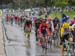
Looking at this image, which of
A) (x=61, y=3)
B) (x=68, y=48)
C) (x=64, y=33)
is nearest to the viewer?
(x=68, y=48)

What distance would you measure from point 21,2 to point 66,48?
118426mm

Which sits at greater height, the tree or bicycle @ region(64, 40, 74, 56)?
bicycle @ region(64, 40, 74, 56)

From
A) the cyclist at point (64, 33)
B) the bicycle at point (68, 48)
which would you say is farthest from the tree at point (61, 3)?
the bicycle at point (68, 48)

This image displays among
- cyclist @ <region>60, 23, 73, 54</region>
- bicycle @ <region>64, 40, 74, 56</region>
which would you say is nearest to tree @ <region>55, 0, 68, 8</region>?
cyclist @ <region>60, 23, 73, 54</region>

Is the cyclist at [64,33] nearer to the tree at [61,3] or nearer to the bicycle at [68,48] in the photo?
the bicycle at [68,48]

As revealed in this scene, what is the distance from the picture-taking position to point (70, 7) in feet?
377

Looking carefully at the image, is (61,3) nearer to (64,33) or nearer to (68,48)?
(64,33)

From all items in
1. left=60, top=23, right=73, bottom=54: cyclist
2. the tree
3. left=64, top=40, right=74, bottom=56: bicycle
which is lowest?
the tree

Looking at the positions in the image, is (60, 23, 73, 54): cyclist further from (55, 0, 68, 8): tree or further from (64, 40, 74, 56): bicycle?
(55, 0, 68, 8): tree

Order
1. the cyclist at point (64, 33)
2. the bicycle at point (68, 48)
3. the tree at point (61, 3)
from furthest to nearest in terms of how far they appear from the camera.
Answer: the tree at point (61, 3)
the cyclist at point (64, 33)
the bicycle at point (68, 48)

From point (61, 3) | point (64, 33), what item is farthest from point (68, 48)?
point (61, 3)

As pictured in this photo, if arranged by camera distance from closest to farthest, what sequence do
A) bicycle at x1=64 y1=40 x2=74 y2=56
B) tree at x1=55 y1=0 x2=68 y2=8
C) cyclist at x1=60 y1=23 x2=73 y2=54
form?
bicycle at x1=64 y1=40 x2=74 y2=56, cyclist at x1=60 y1=23 x2=73 y2=54, tree at x1=55 y1=0 x2=68 y2=8

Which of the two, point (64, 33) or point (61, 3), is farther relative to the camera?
point (61, 3)

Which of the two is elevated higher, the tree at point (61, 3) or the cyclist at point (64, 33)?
the cyclist at point (64, 33)
